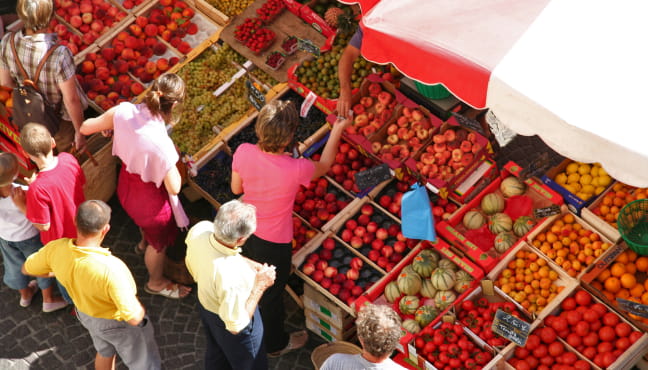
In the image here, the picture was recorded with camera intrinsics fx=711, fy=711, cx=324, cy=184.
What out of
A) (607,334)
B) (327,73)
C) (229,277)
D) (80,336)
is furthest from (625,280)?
(80,336)

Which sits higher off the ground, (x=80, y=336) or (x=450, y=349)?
(x=450, y=349)

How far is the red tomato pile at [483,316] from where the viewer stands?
555cm

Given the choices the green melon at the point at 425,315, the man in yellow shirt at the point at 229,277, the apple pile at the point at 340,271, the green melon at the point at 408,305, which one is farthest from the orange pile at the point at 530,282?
the man in yellow shirt at the point at 229,277

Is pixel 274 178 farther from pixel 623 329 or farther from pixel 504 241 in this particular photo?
pixel 623 329

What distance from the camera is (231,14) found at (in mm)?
8078

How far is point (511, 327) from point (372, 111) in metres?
2.49

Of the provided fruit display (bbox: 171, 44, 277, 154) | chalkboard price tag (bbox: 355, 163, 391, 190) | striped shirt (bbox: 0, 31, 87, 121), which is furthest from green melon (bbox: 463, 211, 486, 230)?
striped shirt (bbox: 0, 31, 87, 121)

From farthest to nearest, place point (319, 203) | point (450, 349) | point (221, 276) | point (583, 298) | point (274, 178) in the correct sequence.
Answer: point (319, 203)
point (583, 298)
point (450, 349)
point (274, 178)
point (221, 276)

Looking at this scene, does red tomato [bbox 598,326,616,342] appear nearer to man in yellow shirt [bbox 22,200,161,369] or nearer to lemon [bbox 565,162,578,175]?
lemon [bbox 565,162,578,175]

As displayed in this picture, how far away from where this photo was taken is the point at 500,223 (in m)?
6.10

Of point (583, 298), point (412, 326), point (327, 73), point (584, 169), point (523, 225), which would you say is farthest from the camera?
point (327, 73)

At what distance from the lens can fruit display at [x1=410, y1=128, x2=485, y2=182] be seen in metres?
6.21

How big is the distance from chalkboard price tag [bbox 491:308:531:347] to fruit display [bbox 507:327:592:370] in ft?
0.60

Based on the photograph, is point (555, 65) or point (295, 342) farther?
point (295, 342)
